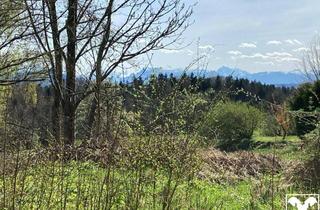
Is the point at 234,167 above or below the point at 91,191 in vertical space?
below

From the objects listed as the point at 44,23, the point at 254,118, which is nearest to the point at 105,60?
the point at 44,23

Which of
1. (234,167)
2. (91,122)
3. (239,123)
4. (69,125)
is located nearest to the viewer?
(91,122)

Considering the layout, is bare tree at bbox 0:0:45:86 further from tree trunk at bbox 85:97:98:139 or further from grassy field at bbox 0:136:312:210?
grassy field at bbox 0:136:312:210

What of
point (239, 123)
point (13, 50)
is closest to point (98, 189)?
point (13, 50)

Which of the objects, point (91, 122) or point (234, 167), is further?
point (234, 167)

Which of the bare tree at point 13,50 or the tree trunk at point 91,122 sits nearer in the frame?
the tree trunk at point 91,122

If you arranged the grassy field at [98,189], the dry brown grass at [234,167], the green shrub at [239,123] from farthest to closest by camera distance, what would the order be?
the green shrub at [239,123] < the dry brown grass at [234,167] < the grassy field at [98,189]

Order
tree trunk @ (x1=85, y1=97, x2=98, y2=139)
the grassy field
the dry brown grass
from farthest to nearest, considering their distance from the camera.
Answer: the dry brown grass
tree trunk @ (x1=85, y1=97, x2=98, y2=139)
the grassy field

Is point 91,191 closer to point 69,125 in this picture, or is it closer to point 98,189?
point 98,189

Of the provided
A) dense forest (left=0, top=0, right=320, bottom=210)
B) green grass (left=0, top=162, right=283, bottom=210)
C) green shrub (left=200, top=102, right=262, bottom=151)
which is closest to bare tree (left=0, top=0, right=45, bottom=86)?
dense forest (left=0, top=0, right=320, bottom=210)

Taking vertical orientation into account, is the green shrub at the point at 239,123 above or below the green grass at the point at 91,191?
below

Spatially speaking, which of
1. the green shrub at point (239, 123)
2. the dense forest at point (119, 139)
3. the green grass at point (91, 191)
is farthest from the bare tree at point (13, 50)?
the green shrub at point (239, 123)

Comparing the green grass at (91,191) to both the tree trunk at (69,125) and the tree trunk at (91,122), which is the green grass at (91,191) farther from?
the tree trunk at (69,125)

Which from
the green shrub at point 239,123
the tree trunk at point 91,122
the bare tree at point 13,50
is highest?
the bare tree at point 13,50
